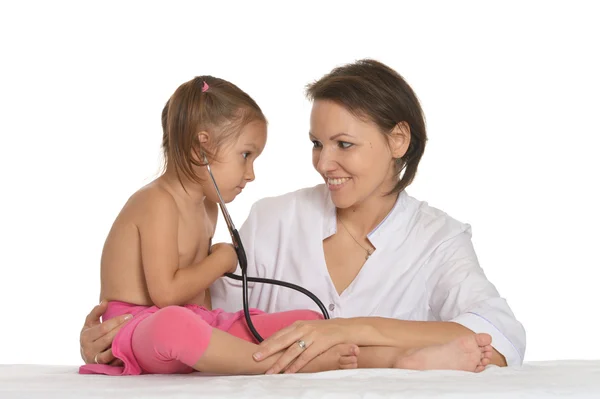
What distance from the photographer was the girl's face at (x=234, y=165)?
270 cm

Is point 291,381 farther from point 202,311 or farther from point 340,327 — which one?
point 202,311

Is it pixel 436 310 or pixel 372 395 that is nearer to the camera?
pixel 372 395

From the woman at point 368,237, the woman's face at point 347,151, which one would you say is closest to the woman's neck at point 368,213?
the woman at point 368,237

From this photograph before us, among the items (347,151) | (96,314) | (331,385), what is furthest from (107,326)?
(347,151)

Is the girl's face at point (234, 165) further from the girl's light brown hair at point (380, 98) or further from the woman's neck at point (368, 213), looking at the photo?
the woman's neck at point (368, 213)

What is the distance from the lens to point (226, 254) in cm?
269

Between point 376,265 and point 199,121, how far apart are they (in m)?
0.74

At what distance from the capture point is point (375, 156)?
280 centimetres

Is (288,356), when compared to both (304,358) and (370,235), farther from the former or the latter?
(370,235)

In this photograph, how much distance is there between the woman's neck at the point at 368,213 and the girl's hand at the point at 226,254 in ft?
1.54

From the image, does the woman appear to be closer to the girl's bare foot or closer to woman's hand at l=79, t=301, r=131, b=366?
woman's hand at l=79, t=301, r=131, b=366

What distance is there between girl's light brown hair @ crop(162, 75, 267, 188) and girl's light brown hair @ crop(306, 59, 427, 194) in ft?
0.93

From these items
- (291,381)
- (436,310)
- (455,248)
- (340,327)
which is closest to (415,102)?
(455,248)

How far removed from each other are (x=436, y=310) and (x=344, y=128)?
67 centimetres
